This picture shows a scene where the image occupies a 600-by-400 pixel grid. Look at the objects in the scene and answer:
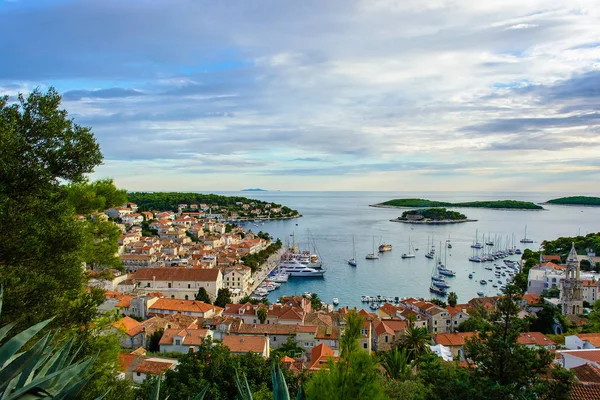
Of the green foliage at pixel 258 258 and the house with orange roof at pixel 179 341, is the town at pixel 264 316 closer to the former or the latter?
the house with orange roof at pixel 179 341

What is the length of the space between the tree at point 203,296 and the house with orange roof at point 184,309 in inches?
123

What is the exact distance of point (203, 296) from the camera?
23500mm

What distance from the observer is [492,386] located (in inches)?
179

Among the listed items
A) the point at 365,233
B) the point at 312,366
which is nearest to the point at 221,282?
the point at 312,366

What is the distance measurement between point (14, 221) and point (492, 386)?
16.7 ft

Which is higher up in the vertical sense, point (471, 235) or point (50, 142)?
point (50, 142)

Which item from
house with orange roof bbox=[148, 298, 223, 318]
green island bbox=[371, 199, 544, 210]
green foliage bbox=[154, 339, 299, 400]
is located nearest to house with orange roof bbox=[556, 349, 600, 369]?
green foliage bbox=[154, 339, 299, 400]

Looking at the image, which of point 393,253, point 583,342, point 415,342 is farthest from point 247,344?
point 393,253

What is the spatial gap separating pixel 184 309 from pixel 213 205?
61.4m

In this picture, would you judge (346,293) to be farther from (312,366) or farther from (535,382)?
(535,382)

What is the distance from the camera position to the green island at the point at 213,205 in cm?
7245

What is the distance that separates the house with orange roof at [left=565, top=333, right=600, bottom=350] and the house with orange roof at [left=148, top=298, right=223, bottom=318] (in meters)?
13.3

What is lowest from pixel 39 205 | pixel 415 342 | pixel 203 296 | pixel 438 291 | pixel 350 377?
pixel 438 291

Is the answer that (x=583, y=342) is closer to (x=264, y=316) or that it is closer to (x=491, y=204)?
(x=264, y=316)
